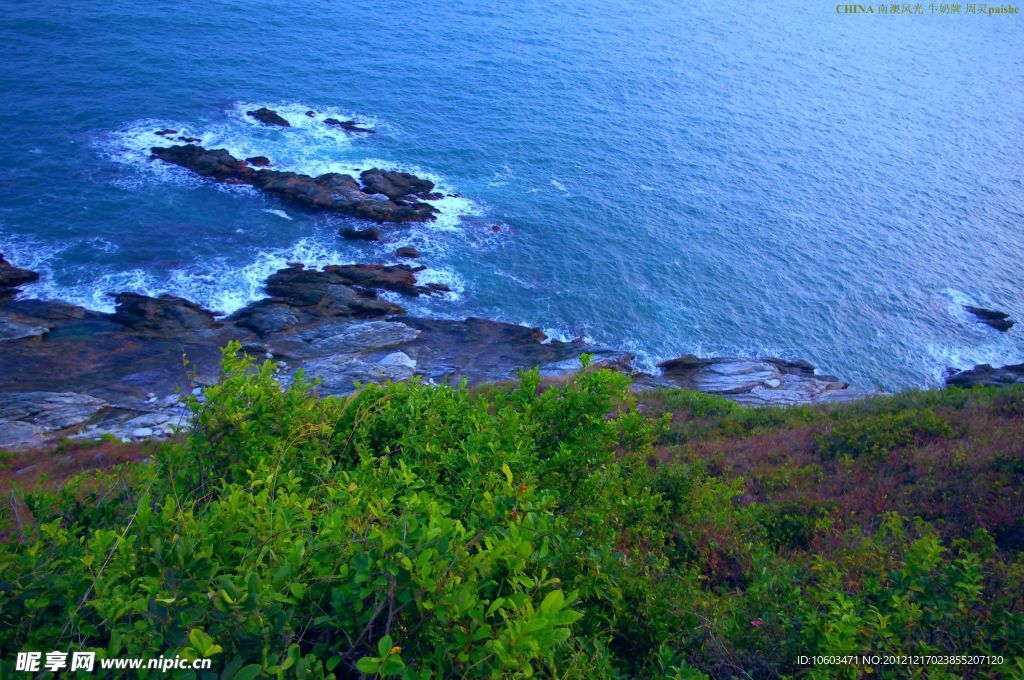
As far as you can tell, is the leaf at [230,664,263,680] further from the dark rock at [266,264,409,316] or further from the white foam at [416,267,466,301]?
the white foam at [416,267,466,301]

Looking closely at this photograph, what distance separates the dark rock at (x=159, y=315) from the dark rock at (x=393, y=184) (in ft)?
58.7

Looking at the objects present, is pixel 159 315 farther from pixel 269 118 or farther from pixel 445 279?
pixel 269 118

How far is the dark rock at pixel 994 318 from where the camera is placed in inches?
1790

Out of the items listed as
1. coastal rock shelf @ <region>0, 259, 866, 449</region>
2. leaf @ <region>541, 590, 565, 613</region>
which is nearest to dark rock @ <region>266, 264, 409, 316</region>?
coastal rock shelf @ <region>0, 259, 866, 449</region>

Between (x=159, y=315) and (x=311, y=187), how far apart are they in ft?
54.2

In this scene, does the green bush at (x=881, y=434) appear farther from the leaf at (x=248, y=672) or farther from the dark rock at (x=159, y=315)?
the dark rock at (x=159, y=315)

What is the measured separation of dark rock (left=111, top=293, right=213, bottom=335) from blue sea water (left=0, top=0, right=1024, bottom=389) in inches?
60.5

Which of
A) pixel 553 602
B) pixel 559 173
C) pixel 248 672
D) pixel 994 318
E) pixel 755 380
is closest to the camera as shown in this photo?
pixel 248 672

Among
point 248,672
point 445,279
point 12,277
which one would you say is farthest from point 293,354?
point 248,672

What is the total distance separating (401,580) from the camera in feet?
15.6

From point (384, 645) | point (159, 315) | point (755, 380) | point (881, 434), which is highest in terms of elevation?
point (384, 645)

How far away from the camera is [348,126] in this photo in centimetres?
5647

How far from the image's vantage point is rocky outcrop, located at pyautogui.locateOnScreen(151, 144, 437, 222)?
46.0 m

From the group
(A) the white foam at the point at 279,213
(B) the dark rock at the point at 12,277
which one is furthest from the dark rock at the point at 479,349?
(B) the dark rock at the point at 12,277
